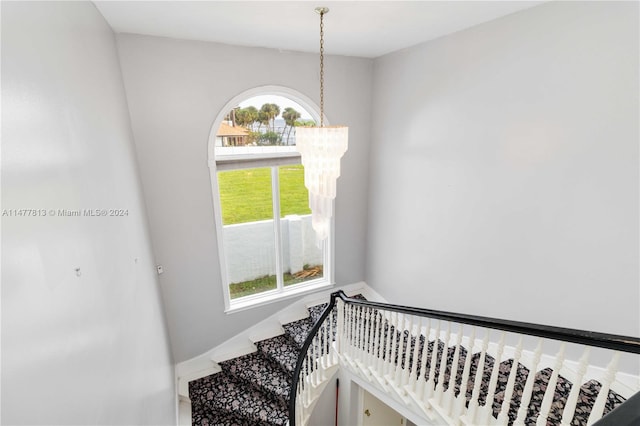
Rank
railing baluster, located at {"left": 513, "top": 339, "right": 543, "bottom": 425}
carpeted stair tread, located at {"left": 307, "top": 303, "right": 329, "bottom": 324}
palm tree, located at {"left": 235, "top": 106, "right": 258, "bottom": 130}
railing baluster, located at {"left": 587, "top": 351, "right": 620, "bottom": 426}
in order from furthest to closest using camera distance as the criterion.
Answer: carpeted stair tread, located at {"left": 307, "top": 303, "right": 329, "bottom": 324} → palm tree, located at {"left": 235, "top": 106, "right": 258, "bottom": 130} → railing baluster, located at {"left": 513, "top": 339, "right": 543, "bottom": 425} → railing baluster, located at {"left": 587, "top": 351, "right": 620, "bottom": 426}

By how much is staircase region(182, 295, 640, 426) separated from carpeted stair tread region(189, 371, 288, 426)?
12mm

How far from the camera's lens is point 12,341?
2.82 feet

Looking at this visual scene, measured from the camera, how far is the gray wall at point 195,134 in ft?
10.2

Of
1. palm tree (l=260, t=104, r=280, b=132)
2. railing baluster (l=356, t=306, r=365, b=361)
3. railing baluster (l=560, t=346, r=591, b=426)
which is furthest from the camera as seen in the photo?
palm tree (l=260, t=104, r=280, b=132)

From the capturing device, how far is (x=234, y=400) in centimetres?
375

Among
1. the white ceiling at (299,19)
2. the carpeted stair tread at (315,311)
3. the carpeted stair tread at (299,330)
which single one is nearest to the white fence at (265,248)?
the carpeted stair tread at (315,311)

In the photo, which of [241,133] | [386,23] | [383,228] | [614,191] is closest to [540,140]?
[614,191]

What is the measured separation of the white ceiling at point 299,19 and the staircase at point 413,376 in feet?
7.69

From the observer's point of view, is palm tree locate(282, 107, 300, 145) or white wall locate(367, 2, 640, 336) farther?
palm tree locate(282, 107, 300, 145)

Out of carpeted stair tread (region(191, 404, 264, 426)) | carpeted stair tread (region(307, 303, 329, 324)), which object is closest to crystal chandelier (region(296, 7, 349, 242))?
carpeted stair tread (region(307, 303, 329, 324))

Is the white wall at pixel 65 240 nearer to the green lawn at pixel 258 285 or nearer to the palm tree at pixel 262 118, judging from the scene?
the palm tree at pixel 262 118

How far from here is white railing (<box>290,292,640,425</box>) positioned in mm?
1540

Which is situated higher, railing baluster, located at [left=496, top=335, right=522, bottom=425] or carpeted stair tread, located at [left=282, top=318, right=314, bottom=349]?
railing baluster, located at [left=496, top=335, right=522, bottom=425]

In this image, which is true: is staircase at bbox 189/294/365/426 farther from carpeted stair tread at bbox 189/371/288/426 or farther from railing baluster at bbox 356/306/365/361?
railing baluster at bbox 356/306/365/361
